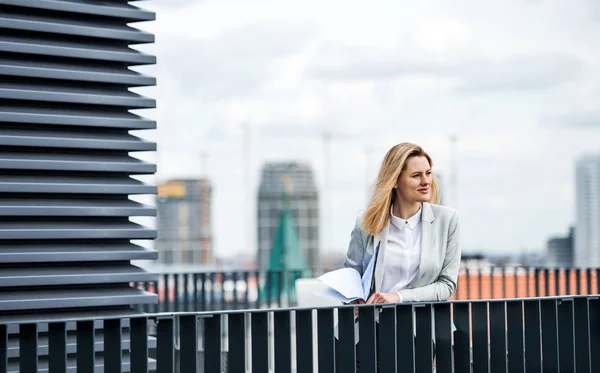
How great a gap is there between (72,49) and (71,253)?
1.22 meters

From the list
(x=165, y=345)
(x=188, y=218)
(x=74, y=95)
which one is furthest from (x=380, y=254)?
(x=188, y=218)

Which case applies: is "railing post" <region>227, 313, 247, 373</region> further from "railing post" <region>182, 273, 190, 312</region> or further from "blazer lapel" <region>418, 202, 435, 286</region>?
"railing post" <region>182, 273, 190, 312</region>

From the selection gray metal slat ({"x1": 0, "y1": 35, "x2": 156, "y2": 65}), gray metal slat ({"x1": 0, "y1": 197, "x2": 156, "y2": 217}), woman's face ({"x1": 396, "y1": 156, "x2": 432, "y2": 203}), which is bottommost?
gray metal slat ({"x1": 0, "y1": 197, "x2": 156, "y2": 217})

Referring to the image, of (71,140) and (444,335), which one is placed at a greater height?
(71,140)

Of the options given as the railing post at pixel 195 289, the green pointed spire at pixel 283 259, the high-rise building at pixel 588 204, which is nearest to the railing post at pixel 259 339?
the railing post at pixel 195 289

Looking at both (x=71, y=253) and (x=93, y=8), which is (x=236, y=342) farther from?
(x=93, y=8)

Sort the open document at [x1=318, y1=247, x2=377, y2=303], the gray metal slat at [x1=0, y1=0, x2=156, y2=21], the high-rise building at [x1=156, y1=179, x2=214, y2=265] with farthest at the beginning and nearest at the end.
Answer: the high-rise building at [x1=156, y1=179, x2=214, y2=265] < the gray metal slat at [x1=0, y1=0, x2=156, y2=21] < the open document at [x1=318, y1=247, x2=377, y2=303]

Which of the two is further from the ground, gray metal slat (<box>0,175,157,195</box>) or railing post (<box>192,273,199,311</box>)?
gray metal slat (<box>0,175,157,195</box>)

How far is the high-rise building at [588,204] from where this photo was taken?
3533 inches

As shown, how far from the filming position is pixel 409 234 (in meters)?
5.48

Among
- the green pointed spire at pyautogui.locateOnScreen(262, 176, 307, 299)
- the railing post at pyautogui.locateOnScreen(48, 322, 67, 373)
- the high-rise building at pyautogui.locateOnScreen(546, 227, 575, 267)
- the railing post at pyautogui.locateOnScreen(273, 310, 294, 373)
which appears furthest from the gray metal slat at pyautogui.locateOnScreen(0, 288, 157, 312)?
the high-rise building at pyautogui.locateOnScreen(546, 227, 575, 267)

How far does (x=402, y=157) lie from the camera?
544 cm

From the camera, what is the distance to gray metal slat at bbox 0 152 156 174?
225 inches

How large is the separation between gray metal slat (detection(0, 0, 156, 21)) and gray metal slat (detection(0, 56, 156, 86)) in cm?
31
